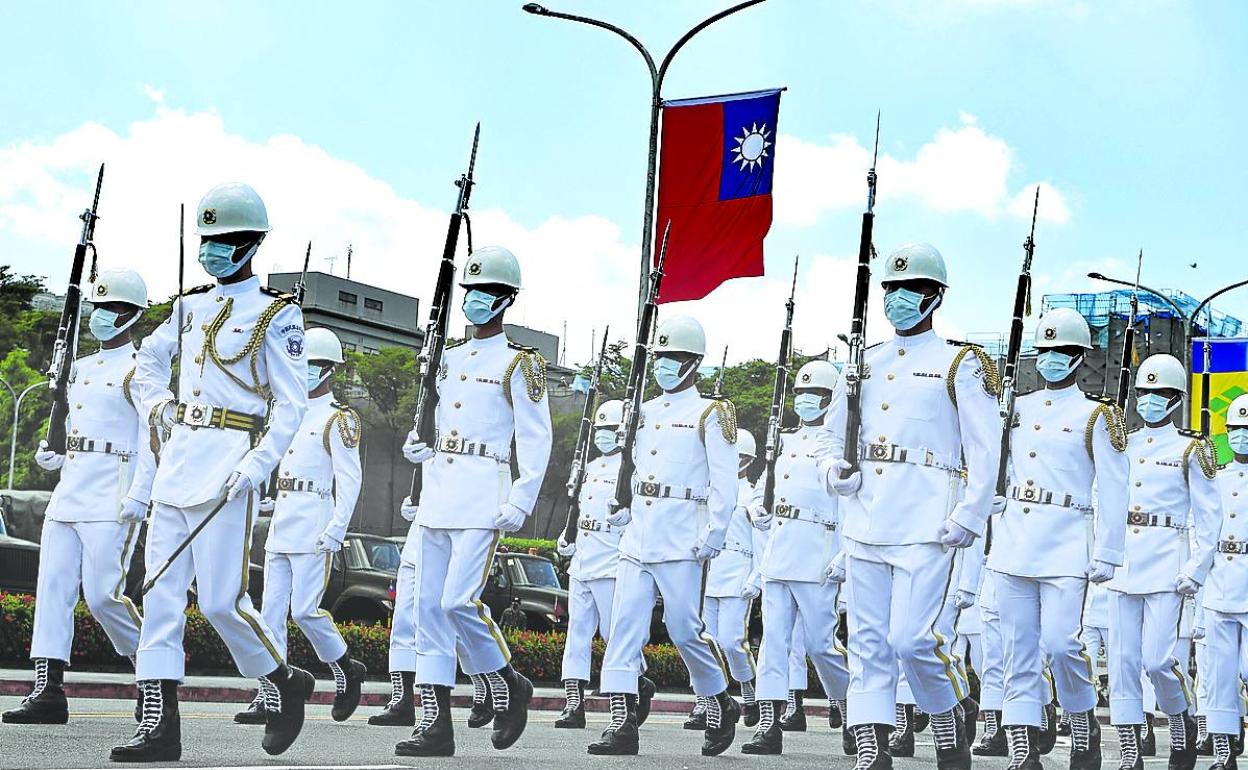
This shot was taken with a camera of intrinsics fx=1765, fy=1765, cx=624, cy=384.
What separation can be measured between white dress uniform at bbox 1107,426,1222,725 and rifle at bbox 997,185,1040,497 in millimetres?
A: 1668

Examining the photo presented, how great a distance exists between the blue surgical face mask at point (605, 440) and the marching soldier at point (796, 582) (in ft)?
6.08

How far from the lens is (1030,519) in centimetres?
1120

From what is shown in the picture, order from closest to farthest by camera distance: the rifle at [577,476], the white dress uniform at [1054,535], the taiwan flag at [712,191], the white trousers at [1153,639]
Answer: the white dress uniform at [1054,535], the white trousers at [1153,639], the rifle at [577,476], the taiwan flag at [712,191]

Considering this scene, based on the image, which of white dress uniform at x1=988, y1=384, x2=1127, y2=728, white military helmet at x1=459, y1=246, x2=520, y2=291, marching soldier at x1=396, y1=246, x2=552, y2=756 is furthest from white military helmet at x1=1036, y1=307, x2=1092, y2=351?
white military helmet at x1=459, y1=246, x2=520, y2=291

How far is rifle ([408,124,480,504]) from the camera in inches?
433

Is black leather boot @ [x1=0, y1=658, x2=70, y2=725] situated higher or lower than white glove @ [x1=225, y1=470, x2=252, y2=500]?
lower

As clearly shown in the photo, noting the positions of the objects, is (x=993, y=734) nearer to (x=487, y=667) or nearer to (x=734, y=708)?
(x=734, y=708)

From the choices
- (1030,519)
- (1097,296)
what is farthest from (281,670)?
(1097,296)

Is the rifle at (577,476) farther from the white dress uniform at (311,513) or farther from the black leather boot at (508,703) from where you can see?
the black leather boot at (508,703)

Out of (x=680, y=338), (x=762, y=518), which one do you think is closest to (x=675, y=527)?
(x=680, y=338)

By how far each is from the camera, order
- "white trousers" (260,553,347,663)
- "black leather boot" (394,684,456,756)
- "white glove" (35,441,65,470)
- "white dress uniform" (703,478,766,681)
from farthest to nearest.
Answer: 1. "white dress uniform" (703,478,766,681)
2. "white trousers" (260,553,347,663)
3. "white glove" (35,441,65,470)
4. "black leather boot" (394,684,456,756)

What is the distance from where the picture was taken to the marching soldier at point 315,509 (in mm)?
12922

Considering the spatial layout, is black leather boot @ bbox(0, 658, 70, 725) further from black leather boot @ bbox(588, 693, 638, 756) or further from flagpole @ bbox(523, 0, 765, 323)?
flagpole @ bbox(523, 0, 765, 323)

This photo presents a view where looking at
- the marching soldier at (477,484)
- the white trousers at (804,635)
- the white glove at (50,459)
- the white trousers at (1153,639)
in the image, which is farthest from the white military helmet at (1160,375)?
the white glove at (50,459)
